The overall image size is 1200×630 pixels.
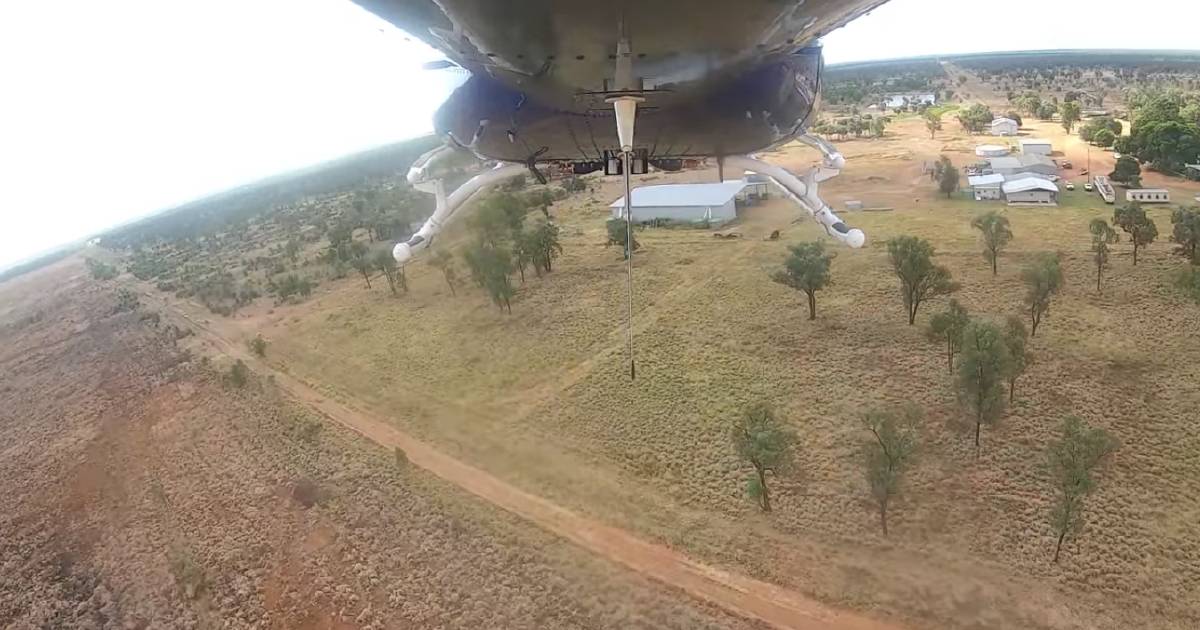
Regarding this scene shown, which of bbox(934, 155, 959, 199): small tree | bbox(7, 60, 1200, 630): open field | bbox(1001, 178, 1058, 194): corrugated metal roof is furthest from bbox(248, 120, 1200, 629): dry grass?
bbox(934, 155, 959, 199): small tree

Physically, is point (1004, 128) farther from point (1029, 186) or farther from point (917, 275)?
point (917, 275)

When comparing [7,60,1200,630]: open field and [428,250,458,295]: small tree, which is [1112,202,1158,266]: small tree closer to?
[7,60,1200,630]: open field

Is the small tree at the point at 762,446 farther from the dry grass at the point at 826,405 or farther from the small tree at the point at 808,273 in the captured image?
the small tree at the point at 808,273

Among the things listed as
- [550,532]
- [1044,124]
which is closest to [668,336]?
[550,532]

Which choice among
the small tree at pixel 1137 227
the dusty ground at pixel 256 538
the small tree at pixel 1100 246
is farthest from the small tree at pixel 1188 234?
the dusty ground at pixel 256 538

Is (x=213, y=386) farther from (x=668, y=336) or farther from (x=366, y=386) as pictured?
(x=668, y=336)

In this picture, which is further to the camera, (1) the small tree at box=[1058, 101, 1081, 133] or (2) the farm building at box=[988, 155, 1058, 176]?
(1) the small tree at box=[1058, 101, 1081, 133]
